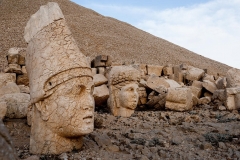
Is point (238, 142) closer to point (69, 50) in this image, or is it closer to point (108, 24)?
point (69, 50)

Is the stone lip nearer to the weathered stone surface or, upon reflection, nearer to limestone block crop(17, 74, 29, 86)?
the weathered stone surface

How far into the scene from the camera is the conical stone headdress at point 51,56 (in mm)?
3596

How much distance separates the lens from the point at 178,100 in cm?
841

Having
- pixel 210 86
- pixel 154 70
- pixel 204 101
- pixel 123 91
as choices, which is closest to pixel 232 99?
pixel 204 101

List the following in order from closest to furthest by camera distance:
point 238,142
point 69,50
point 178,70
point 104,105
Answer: point 69,50
point 238,142
point 104,105
point 178,70

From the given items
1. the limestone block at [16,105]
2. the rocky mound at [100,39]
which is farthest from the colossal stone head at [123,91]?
the rocky mound at [100,39]

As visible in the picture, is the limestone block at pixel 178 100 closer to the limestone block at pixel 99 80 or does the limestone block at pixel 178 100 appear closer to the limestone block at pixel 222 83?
the limestone block at pixel 222 83

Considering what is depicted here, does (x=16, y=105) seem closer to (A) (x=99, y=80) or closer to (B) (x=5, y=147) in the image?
(A) (x=99, y=80)

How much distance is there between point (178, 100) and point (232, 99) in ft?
5.39

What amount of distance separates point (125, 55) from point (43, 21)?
14724 millimetres

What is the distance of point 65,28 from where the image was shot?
3.84 metres

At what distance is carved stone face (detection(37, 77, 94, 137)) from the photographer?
3.57m

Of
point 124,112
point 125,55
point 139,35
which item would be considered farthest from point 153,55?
point 124,112

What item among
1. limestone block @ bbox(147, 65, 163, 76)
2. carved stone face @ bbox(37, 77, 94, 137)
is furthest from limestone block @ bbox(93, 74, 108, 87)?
carved stone face @ bbox(37, 77, 94, 137)
